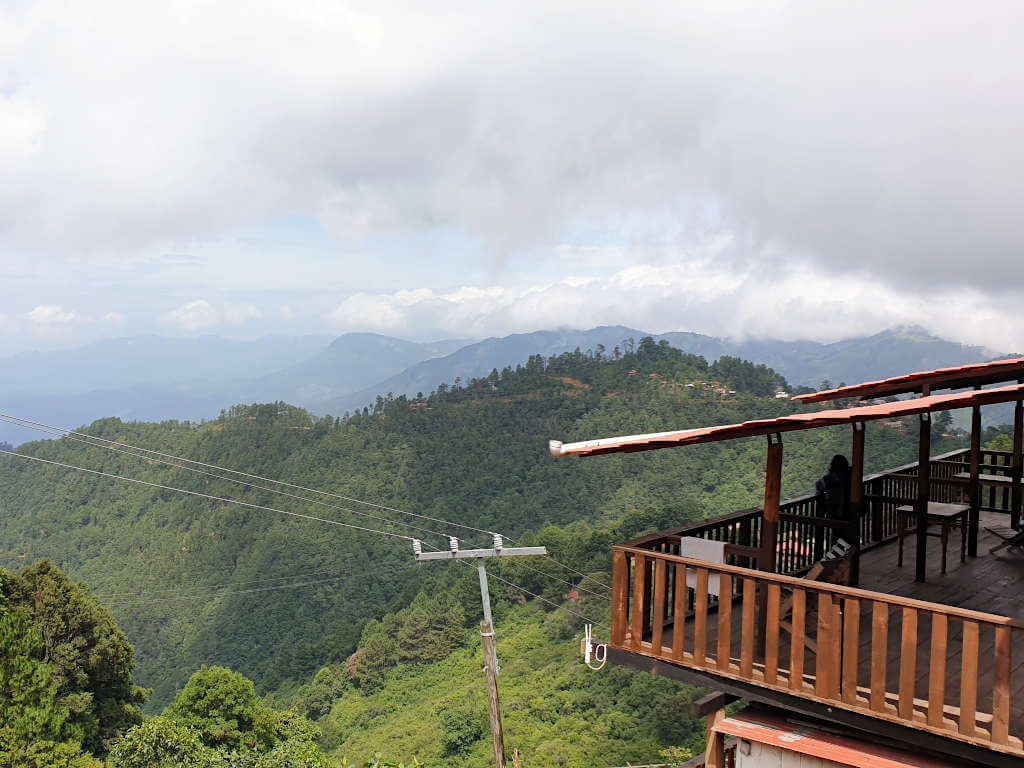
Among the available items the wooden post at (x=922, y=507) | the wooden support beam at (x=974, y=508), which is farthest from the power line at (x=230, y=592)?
the wooden post at (x=922, y=507)

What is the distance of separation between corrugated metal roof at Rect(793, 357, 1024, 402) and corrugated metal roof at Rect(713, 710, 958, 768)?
2.31 meters

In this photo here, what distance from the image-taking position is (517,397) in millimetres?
62438

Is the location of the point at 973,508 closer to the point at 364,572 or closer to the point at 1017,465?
the point at 1017,465

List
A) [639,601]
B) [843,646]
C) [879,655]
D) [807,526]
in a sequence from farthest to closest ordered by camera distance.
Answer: [807,526]
[639,601]
[843,646]
[879,655]

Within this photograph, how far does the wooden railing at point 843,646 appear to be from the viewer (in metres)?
3.19

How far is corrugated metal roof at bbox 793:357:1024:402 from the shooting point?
5.57 m

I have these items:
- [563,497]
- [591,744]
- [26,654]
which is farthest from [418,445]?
[26,654]

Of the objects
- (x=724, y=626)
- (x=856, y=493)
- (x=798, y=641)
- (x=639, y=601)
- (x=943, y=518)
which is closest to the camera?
(x=798, y=641)

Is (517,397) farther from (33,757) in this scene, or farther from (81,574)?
(33,757)

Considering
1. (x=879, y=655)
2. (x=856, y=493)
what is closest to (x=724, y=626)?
(x=879, y=655)

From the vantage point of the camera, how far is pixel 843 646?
356 centimetres

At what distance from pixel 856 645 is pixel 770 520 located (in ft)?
2.73

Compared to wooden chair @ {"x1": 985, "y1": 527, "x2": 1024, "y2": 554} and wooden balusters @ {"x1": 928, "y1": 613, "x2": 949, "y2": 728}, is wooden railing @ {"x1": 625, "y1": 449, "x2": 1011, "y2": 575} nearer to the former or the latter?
wooden chair @ {"x1": 985, "y1": 527, "x2": 1024, "y2": 554}

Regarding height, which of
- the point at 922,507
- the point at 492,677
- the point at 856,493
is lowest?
the point at 492,677
